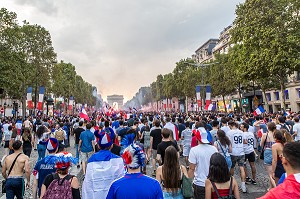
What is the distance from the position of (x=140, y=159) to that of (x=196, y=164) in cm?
218

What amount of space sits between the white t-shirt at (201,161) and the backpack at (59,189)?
234cm

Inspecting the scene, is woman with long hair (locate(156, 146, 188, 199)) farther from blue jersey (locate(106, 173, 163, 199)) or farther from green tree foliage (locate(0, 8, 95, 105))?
green tree foliage (locate(0, 8, 95, 105))

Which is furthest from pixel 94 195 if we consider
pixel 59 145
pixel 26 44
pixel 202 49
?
pixel 202 49

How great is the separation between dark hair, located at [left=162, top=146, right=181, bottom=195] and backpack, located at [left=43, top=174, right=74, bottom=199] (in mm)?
1429

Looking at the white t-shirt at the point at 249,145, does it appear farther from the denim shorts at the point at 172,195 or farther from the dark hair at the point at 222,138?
the denim shorts at the point at 172,195

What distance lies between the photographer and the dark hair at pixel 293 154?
100 inches

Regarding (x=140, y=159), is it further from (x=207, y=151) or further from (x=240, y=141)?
(x=240, y=141)

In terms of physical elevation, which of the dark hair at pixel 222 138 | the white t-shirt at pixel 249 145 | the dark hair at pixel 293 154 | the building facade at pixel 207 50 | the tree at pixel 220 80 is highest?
the building facade at pixel 207 50

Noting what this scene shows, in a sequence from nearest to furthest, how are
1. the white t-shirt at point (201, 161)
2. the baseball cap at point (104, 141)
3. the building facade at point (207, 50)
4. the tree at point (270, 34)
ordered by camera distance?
the baseball cap at point (104, 141) → the white t-shirt at point (201, 161) → the tree at point (270, 34) → the building facade at point (207, 50)

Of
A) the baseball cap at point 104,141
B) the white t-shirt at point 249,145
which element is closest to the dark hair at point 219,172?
the baseball cap at point 104,141

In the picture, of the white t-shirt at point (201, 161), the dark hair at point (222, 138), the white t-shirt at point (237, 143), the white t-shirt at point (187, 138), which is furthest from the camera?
the white t-shirt at point (187, 138)

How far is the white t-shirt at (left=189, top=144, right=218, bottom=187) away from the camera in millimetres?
4777

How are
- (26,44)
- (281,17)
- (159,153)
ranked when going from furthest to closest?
1. (26,44)
2. (281,17)
3. (159,153)

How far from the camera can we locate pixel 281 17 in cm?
2467
